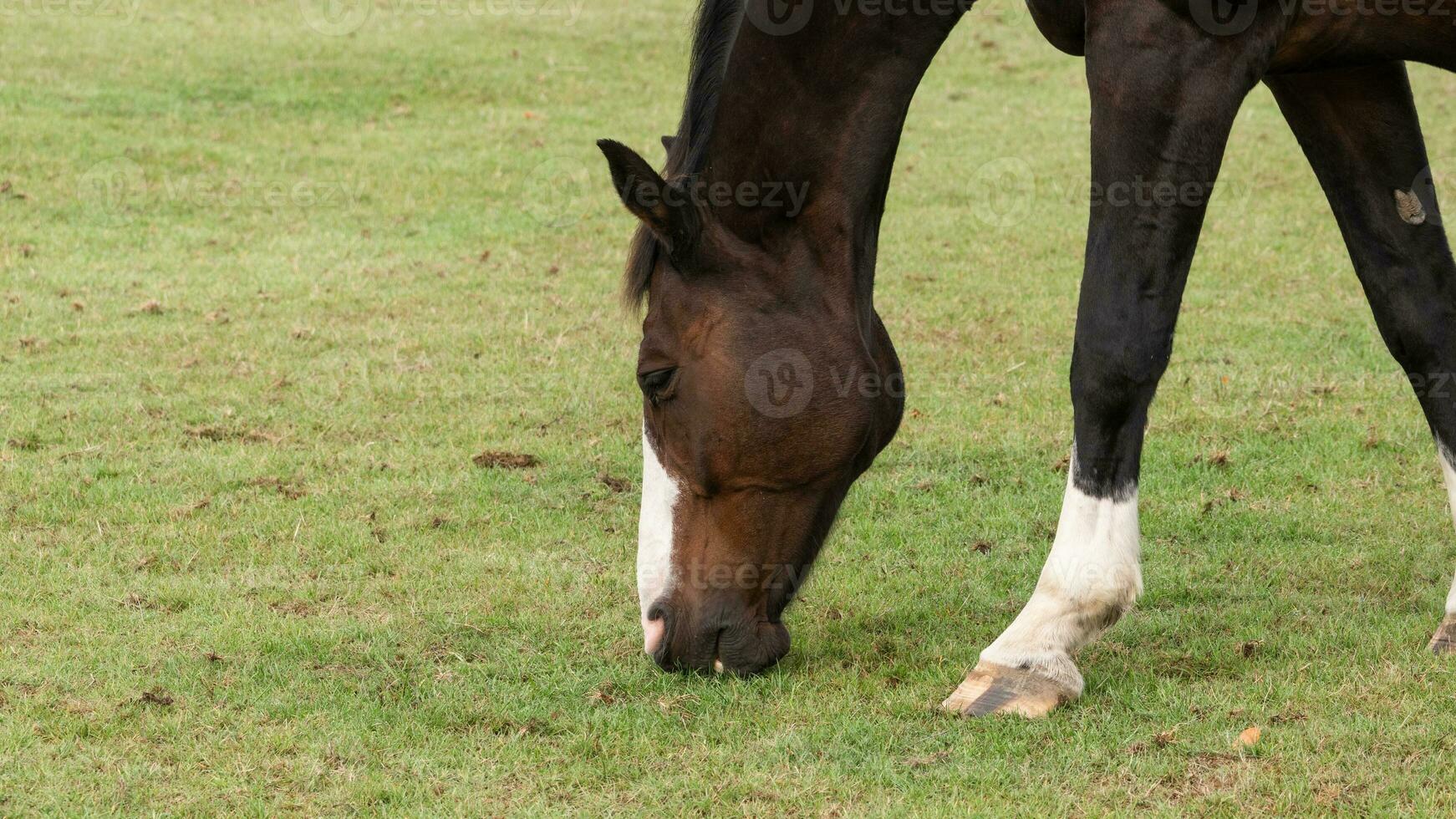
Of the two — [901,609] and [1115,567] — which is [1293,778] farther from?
[901,609]

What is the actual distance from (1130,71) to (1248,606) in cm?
181

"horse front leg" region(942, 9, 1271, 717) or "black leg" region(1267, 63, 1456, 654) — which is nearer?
"horse front leg" region(942, 9, 1271, 717)

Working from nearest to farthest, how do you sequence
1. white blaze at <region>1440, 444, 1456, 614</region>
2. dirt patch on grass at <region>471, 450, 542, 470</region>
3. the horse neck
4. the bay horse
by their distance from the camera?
1. the bay horse
2. the horse neck
3. white blaze at <region>1440, 444, 1456, 614</region>
4. dirt patch on grass at <region>471, 450, 542, 470</region>

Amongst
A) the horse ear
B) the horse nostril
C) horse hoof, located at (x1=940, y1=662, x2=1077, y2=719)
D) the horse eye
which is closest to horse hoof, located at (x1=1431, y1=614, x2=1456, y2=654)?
horse hoof, located at (x1=940, y1=662, x2=1077, y2=719)

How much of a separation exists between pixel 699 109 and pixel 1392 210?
78.5 inches

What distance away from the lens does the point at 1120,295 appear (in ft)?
12.2

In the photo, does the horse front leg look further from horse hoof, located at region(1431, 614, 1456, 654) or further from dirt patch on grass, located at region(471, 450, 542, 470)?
dirt patch on grass, located at region(471, 450, 542, 470)

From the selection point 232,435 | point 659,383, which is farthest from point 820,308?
point 232,435

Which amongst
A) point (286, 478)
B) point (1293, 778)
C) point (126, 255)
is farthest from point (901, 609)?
point (126, 255)

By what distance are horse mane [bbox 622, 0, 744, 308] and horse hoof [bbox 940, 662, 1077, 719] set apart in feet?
4.29

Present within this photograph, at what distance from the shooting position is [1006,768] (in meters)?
3.49

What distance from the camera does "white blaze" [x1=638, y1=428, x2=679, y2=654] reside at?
3910 mm

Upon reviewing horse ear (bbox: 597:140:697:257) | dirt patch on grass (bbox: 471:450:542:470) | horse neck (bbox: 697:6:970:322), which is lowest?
dirt patch on grass (bbox: 471:450:542:470)

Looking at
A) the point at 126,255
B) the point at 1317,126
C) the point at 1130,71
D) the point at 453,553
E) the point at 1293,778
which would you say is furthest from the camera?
the point at 126,255
